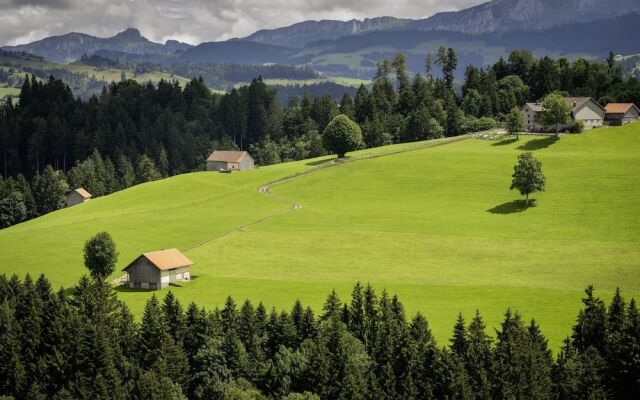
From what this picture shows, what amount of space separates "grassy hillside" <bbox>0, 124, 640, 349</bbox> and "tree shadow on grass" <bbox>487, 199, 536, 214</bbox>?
0.47 m

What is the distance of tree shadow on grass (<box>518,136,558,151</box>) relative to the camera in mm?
154875

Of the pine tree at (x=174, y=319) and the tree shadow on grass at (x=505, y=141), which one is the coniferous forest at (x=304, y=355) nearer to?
the pine tree at (x=174, y=319)

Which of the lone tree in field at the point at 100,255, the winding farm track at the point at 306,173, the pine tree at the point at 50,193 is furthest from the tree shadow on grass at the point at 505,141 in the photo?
the pine tree at the point at 50,193

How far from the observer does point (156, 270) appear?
94625mm

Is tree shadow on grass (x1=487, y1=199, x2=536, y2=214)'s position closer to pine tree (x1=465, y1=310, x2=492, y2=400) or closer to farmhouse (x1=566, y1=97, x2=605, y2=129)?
farmhouse (x1=566, y1=97, x2=605, y2=129)

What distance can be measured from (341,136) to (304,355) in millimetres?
105556

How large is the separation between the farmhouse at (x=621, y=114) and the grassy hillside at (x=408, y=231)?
8573mm

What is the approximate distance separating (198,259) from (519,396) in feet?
190

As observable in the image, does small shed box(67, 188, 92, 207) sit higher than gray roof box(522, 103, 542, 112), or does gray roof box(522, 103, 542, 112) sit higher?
gray roof box(522, 103, 542, 112)

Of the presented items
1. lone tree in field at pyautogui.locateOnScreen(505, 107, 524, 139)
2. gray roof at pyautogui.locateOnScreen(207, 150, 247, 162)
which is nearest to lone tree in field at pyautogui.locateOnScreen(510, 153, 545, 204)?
lone tree in field at pyautogui.locateOnScreen(505, 107, 524, 139)

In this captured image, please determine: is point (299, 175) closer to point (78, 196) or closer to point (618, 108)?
point (78, 196)

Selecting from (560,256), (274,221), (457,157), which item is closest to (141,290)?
(274,221)

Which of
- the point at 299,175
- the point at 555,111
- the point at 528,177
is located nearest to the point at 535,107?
the point at 555,111

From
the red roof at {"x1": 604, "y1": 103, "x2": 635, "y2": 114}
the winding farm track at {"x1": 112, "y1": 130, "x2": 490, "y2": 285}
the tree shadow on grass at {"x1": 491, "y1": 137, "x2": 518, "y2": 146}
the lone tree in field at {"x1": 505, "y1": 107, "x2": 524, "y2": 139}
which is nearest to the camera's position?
the winding farm track at {"x1": 112, "y1": 130, "x2": 490, "y2": 285}
